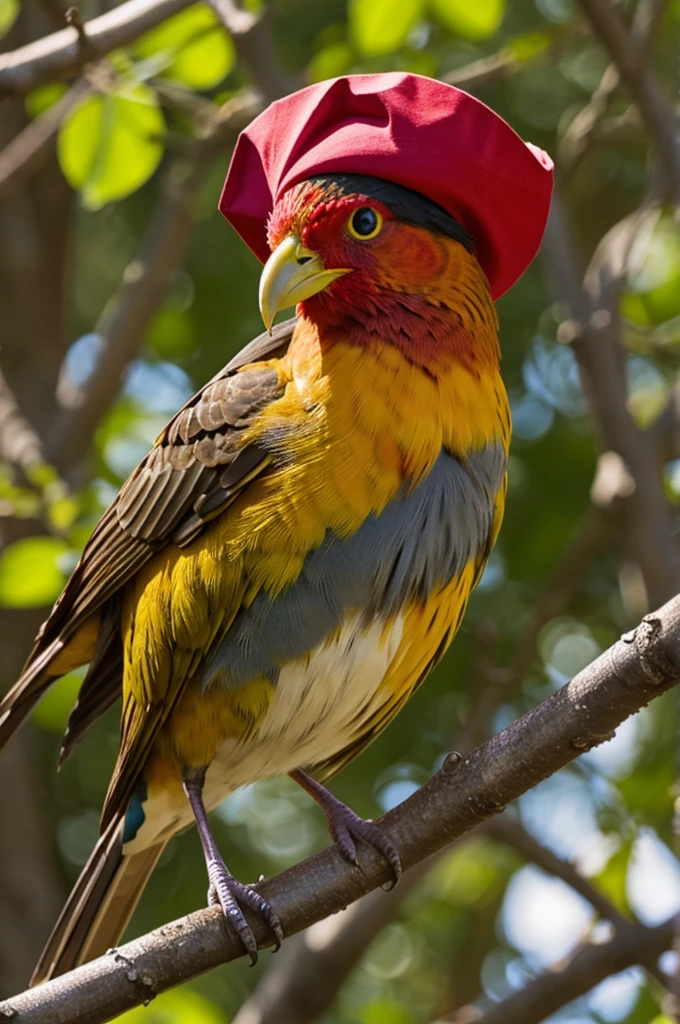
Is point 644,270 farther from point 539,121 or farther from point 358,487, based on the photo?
point 358,487

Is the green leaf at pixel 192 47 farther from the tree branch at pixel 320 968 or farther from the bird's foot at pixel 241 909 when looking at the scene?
the tree branch at pixel 320 968

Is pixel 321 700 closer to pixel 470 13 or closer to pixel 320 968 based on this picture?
pixel 320 968

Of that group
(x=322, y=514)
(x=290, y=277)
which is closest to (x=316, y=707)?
(x=322, y=514)

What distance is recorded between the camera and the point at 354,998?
7.20m

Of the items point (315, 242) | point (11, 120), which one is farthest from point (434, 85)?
point (11, 120)

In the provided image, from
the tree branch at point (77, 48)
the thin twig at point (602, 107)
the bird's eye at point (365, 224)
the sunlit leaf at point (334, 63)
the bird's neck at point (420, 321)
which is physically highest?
the tree branch at point (77, 48)

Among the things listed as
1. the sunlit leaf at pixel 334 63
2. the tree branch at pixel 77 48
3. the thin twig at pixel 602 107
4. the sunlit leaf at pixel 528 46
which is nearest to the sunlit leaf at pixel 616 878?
the thin twig at pixel 602 107

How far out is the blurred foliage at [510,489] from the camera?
15.0ft

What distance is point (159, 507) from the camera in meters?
3.52

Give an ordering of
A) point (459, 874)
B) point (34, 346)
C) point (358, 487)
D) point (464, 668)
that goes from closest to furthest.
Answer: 1. point (358, 487)
2. point (464, 668)
3. point (34, 346)
4. point (459, 874)

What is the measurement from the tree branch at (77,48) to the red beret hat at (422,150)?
493mm

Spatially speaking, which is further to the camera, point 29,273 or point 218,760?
point 29,273

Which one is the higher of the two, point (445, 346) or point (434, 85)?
point (434, 85)

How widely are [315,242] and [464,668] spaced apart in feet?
10.0
